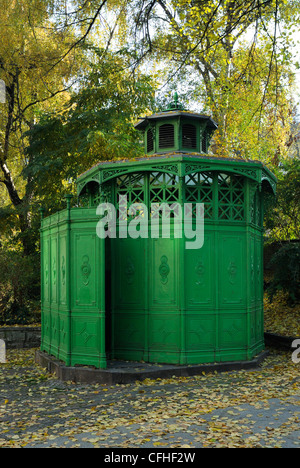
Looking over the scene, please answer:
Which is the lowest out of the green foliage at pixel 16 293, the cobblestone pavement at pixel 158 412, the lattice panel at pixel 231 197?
the cobblestone pavement at pixel 158 412

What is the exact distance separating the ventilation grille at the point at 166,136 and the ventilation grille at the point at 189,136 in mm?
260

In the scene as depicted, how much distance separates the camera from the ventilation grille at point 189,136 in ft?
36.0

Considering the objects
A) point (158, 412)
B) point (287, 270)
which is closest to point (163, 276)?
point (158, 412)

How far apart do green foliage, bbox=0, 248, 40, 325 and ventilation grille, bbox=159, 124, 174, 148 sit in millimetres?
6726

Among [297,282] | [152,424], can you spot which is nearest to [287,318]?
[297,282]

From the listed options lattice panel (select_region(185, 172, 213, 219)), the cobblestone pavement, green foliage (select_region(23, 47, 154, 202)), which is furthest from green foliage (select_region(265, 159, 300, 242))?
the cobblestone pavement

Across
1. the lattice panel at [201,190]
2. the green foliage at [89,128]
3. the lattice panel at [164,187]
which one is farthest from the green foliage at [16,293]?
the lattice panel at [201,190]

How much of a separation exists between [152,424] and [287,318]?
9.42m

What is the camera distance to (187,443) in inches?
218

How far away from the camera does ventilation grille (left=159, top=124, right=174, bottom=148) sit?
10.9m

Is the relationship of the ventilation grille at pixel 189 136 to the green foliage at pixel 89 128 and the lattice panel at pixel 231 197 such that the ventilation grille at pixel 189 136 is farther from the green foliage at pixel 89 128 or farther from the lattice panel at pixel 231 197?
the green foliage at pixel 89 128

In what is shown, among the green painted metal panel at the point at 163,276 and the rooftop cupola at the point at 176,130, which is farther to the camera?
the rooftop cupola at the point at 176,130

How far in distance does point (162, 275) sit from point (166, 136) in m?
3.22

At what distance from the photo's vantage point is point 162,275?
31.5ft
